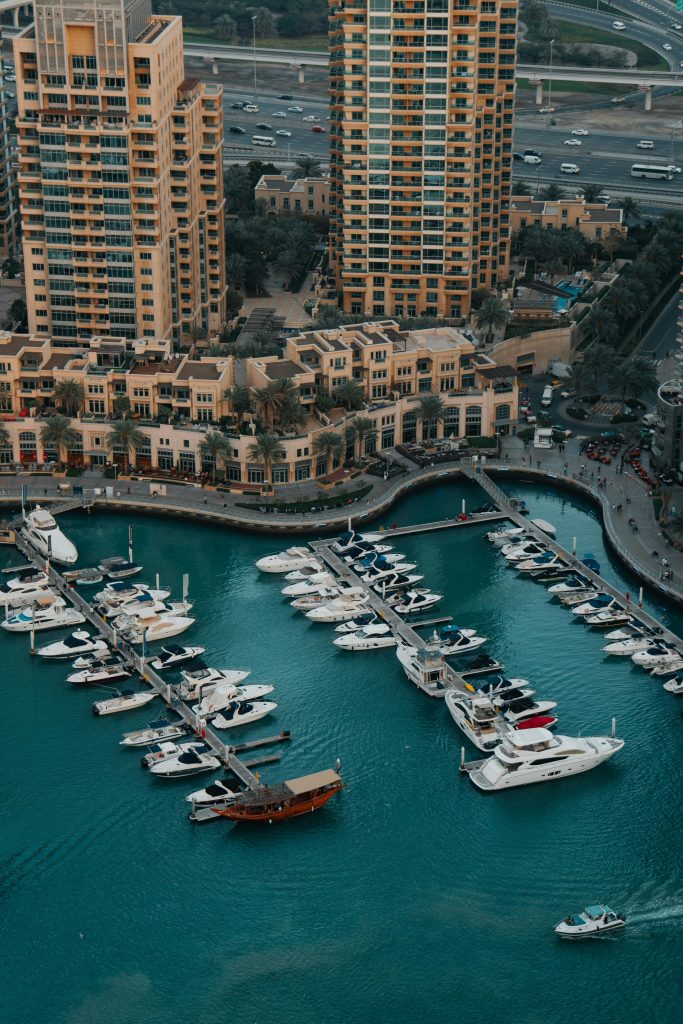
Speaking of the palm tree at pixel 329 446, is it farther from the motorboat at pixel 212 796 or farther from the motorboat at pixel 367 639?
the motorboat at pixel 212 796

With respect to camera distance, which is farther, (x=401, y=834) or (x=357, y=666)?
(x=357, y=666)

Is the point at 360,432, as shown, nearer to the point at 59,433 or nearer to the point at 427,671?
the point at 59,433

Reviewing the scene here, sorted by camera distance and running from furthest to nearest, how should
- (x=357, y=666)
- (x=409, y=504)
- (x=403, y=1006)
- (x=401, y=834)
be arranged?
(x=409, y=504) → (x=357, y=666) → (x=401, y=834) → (x=403, y=1006)

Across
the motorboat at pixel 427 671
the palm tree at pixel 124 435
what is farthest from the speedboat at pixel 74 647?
the palm tree at pixel 124 435

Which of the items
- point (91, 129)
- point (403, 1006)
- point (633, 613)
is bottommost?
point (403, 1006)

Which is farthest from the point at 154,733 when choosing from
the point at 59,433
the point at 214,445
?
the point at 59,433

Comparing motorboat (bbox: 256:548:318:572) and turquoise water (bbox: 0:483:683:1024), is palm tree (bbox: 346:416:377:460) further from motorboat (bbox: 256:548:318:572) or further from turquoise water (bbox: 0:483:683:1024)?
turquoise water (bbox: 0:483:683:1024)

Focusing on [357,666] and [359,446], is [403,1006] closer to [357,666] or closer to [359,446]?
[357,666]

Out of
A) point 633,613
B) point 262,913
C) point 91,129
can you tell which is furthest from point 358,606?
point 91,129
